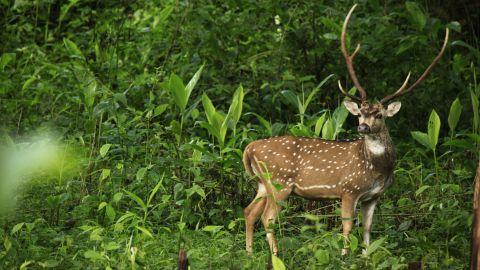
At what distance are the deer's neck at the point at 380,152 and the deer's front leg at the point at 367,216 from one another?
28 cm

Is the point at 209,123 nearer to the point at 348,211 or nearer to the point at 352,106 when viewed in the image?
the point at 352,106

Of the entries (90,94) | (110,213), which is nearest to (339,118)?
(90,94)

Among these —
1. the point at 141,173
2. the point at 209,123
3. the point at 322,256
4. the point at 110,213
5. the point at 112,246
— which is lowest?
the point at 110,213

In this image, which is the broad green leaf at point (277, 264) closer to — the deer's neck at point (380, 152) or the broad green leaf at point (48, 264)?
the broad green leaf at point (48, 264)

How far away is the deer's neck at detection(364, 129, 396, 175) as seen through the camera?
5.75 metres

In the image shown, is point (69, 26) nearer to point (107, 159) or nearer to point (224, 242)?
point (107, 159)

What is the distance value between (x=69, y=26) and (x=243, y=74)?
2571 mm

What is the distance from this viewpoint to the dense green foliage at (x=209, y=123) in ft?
17.4

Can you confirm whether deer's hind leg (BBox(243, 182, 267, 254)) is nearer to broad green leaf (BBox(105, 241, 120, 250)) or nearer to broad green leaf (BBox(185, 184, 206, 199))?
broad green leaf (BBox(185, 184, 206, 199))

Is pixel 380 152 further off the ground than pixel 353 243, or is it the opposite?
pixel 380 152

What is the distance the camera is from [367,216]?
5844mm

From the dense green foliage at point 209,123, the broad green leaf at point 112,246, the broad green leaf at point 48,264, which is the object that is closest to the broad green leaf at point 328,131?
the dense green foliage at point 209,123

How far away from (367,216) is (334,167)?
1.28ft

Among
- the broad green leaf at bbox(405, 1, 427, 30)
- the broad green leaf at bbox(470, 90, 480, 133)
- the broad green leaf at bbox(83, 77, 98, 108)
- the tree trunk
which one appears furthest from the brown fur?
the broad green leaf at bbox(405, 1, 427, 30)
